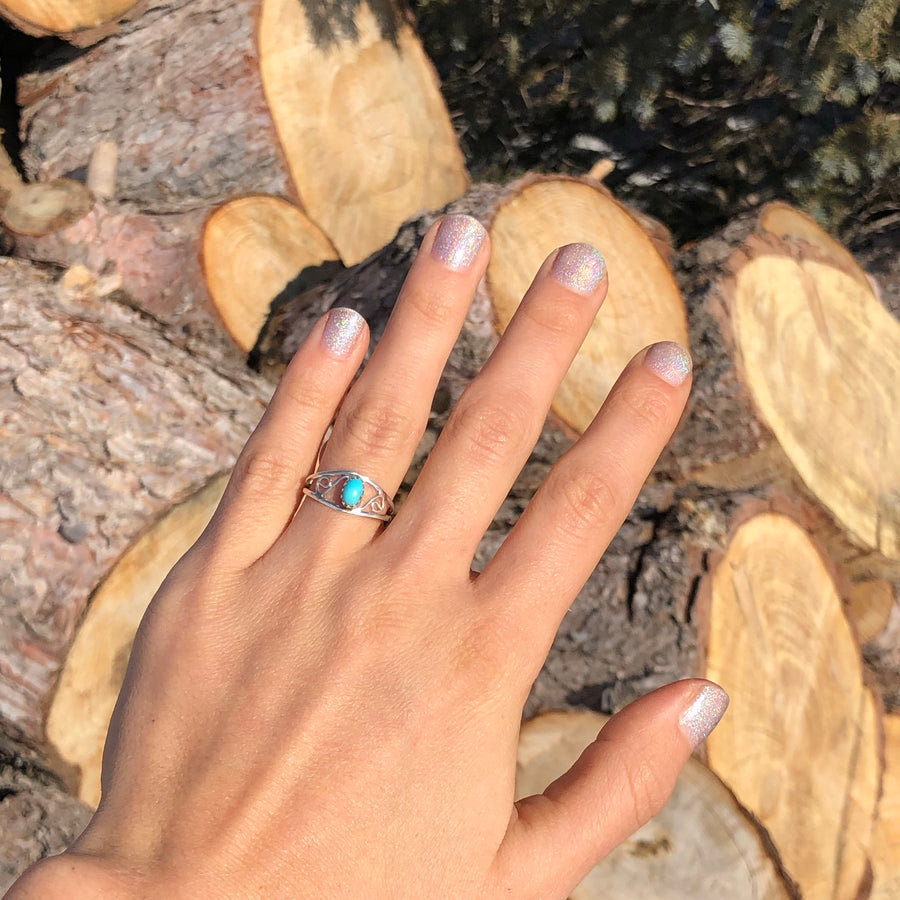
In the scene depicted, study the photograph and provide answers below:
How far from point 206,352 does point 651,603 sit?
1263 millimetres

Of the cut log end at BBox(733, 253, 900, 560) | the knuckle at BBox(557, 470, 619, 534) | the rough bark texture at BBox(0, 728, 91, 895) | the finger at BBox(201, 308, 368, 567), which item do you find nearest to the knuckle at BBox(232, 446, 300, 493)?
the finger at BBox(201, 308, 368, 567)

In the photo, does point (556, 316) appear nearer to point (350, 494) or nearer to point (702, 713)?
point (350, 494)

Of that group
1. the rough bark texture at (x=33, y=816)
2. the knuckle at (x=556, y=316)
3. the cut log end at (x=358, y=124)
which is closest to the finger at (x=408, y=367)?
the knuckle at (x=556, y=316)

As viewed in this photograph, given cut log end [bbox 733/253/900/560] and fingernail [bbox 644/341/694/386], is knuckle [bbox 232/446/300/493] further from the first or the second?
cut log end [bbox 733/253/900/560]

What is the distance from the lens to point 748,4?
8.24ft

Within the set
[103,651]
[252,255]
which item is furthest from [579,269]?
[252,255]

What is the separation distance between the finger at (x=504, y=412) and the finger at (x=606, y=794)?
0.31 metres

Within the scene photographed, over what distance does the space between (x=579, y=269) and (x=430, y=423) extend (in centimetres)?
77

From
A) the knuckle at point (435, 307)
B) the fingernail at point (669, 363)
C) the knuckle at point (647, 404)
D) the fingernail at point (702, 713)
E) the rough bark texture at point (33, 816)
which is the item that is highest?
the knuckle at point (435, 307)

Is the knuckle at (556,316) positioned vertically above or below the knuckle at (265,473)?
above

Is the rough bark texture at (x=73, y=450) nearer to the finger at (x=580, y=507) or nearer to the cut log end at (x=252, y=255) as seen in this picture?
the cut log end at (x=252, y=255)

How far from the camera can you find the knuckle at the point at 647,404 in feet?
3.86

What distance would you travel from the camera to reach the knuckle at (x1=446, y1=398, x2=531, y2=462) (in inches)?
44.1

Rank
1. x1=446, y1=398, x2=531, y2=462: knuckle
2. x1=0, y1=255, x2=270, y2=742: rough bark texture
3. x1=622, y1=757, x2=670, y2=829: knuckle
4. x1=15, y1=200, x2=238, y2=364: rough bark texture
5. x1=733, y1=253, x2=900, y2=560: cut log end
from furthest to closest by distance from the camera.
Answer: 1. x1=15, y1=200, x2=238, y2=364: rough bark texture
2. x1=733, y1=253, x2=900, y2=560: cut log end
3. x1=0, y1=255, x2=270, y2=742: rough bark texture
4. x1=446, y1=398, x2=531, y2=462: knuckle
5. x1=622, y1=757, x2=670, y2=829: knuckle
